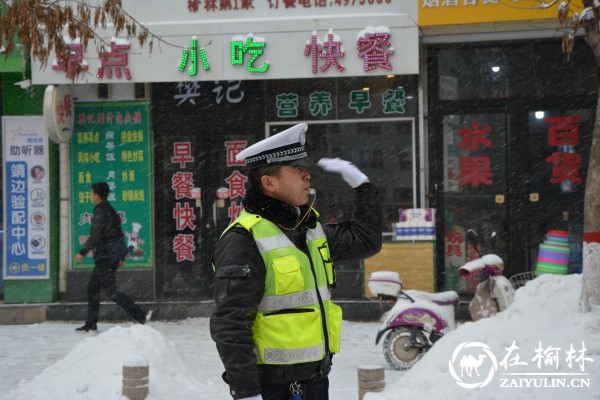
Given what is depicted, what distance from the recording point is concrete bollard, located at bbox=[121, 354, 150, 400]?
23.5 ft

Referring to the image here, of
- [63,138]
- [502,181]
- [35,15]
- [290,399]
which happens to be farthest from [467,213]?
[290,399]

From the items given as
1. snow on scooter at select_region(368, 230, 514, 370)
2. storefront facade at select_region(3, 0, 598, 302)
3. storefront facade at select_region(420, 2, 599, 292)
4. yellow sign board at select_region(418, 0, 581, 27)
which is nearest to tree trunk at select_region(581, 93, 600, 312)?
snow on scooter at select_region(368, 230, 514, 370)

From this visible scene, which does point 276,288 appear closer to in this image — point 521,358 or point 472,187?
point 521,358

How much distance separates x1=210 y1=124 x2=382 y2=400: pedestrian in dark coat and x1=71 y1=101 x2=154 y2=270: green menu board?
33.5 ft

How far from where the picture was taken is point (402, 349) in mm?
9352

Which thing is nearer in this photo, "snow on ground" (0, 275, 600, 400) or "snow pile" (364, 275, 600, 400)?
"snow pile" (364, 275, 600, 400)

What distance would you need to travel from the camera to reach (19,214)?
45.2ft

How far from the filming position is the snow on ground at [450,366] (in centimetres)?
659

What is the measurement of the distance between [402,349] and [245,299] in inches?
241

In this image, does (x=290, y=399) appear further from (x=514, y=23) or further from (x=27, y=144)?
(x=27, y=144)

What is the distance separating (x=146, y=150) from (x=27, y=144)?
1799mm

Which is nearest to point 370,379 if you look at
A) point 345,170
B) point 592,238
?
point 592,238

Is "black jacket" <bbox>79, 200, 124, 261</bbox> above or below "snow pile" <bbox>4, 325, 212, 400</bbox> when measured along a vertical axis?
above

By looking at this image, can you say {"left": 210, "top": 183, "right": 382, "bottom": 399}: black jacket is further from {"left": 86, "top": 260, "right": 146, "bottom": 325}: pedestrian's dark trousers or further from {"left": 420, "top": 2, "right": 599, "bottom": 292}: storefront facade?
{"left": 420, "top": 2, "right": 599, "bottom": 292}: storefront facade
